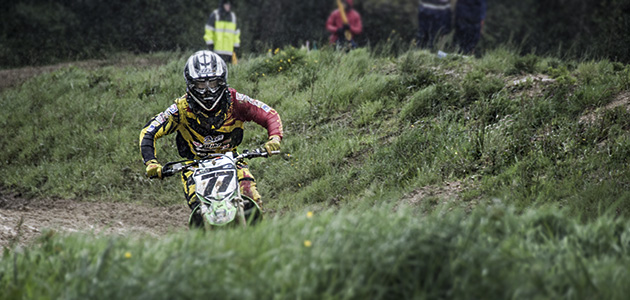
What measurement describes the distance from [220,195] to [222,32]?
11081mm

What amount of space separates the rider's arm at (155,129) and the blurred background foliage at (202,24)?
1200 centimetres

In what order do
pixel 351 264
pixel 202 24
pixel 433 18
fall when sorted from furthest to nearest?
pixel 202 24 → pixel 433 18 → pixel 351 264

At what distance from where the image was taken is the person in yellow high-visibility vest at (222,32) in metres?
15.7

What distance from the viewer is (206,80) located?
6281mm

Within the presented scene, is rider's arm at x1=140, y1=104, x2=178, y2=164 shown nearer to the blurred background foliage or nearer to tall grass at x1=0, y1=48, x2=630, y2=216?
tall grass at x1=0, y1=48, x2=630, y2=216

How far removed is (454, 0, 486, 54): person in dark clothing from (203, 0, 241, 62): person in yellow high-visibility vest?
570 cm

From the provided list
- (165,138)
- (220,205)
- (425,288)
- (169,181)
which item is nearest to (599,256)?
(425,288)

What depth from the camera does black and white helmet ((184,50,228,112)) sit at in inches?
247

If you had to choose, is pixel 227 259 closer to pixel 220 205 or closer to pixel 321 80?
pixel 220 205

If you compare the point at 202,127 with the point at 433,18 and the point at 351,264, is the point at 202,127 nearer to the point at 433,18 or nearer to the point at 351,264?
the point at 351,264

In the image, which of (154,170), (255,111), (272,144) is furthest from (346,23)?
(154,170)

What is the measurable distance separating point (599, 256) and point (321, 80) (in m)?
7.94

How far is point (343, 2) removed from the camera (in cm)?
1659

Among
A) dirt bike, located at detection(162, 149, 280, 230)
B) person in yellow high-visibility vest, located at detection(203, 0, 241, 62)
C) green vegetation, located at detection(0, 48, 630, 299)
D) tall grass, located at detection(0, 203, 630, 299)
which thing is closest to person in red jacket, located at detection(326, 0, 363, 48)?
person in yellow high-visibility vest, located at detection(203, 0, 241, 62)
